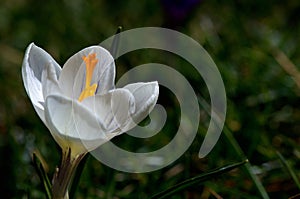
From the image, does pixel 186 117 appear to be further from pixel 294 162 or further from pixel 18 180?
pixel 18 180

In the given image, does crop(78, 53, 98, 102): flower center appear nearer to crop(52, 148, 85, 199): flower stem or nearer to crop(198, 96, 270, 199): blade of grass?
crop(52, 148, 85, 199): flower stem

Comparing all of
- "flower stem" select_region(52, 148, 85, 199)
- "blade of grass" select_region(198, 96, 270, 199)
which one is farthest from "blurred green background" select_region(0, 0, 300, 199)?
"flower stem" select_region(52, 148, 85, 199)

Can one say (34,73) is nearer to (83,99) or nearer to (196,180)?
(83,99)

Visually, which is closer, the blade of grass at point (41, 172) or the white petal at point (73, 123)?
the white petal at point (73, 123)

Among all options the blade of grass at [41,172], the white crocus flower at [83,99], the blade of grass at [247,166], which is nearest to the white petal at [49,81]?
the white crocus flower at [83,99]

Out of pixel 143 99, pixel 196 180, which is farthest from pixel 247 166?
pixel 143 99

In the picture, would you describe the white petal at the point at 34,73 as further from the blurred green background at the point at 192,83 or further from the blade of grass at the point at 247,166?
the blade of grass at the point at 247,166
